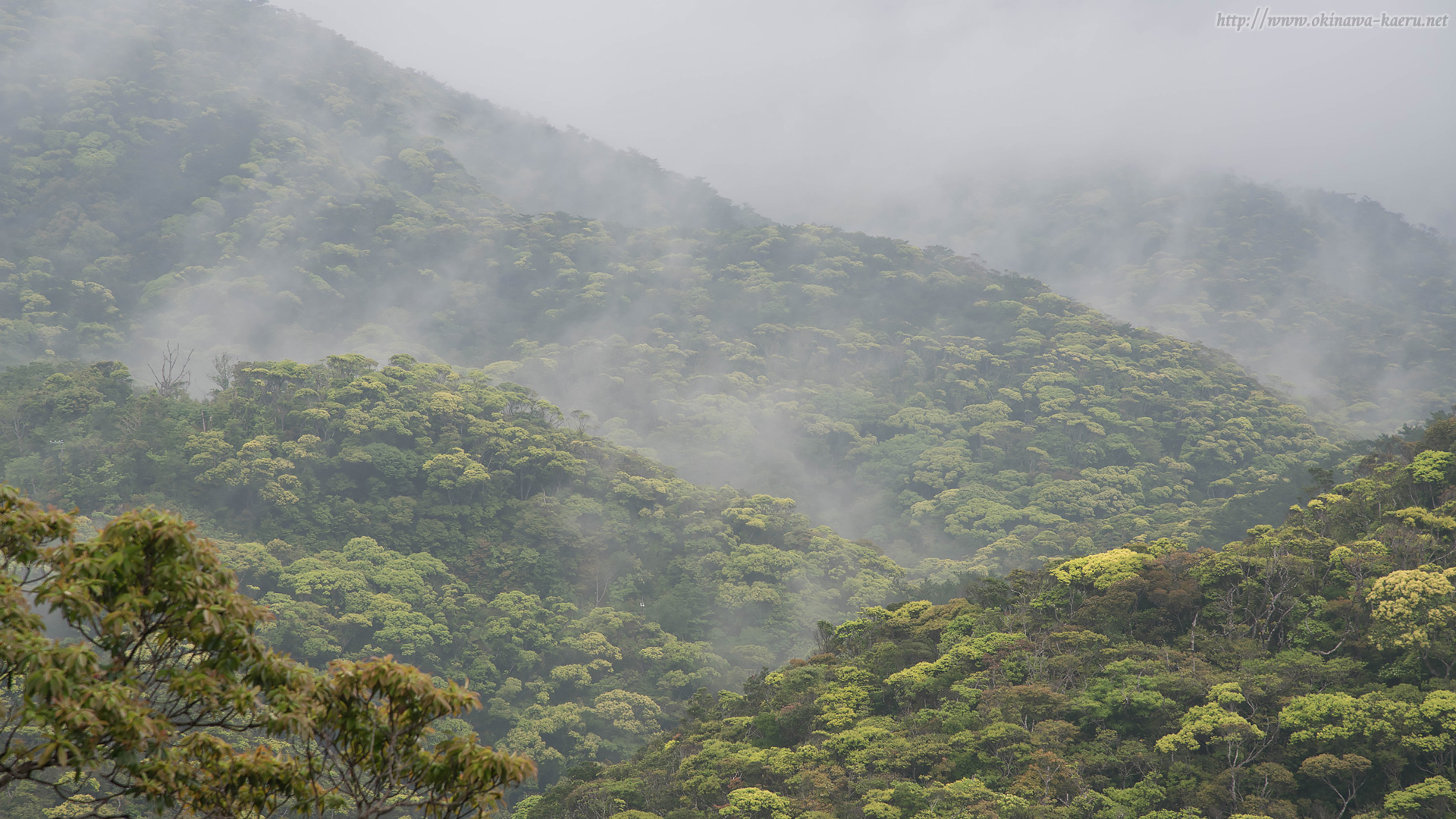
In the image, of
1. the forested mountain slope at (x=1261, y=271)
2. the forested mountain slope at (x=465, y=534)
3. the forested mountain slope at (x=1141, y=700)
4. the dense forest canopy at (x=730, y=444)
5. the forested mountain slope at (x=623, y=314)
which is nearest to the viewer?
the forested mountain slope at (x=1141, y=700)

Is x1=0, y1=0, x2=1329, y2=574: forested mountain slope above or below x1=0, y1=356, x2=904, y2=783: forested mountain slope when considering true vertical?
above

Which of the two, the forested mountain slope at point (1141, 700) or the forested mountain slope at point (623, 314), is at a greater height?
the forested mountain slope at point (623, 314)

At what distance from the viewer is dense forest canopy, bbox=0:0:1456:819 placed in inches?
779

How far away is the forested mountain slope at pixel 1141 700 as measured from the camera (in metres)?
16.7

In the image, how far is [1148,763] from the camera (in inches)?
725

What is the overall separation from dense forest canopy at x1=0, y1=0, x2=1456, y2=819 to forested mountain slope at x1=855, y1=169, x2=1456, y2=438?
685 millimetres

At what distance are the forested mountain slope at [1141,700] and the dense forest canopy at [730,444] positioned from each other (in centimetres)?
11

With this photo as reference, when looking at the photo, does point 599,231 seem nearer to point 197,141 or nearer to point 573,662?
point 197,141

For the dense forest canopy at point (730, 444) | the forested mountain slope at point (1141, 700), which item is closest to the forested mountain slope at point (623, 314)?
the dense forest canopy at point (730, 444)

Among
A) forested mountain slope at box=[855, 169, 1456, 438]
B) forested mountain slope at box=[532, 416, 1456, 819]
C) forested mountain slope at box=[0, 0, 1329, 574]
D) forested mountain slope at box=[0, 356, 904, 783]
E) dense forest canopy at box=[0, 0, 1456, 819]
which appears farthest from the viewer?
forested mountain slope at box=[855, 169, 1456, 438]

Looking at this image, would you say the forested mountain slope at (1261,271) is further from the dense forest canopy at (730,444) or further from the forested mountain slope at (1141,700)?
the forested mountain slope at (1141,700)

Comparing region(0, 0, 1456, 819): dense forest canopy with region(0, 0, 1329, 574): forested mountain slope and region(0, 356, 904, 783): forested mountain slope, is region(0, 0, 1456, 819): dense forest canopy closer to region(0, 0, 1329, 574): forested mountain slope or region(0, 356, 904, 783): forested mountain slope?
region(0, 356, 904, 783): forested mountain slope

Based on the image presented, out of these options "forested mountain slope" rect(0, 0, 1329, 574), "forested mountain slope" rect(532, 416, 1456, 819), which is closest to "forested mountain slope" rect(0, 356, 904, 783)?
"forested mountain slope" rect(532, 416, 1456, 819)

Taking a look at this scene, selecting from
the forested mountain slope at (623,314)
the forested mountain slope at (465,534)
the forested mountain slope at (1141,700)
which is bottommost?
the forested mountain slope at (1141,700)
